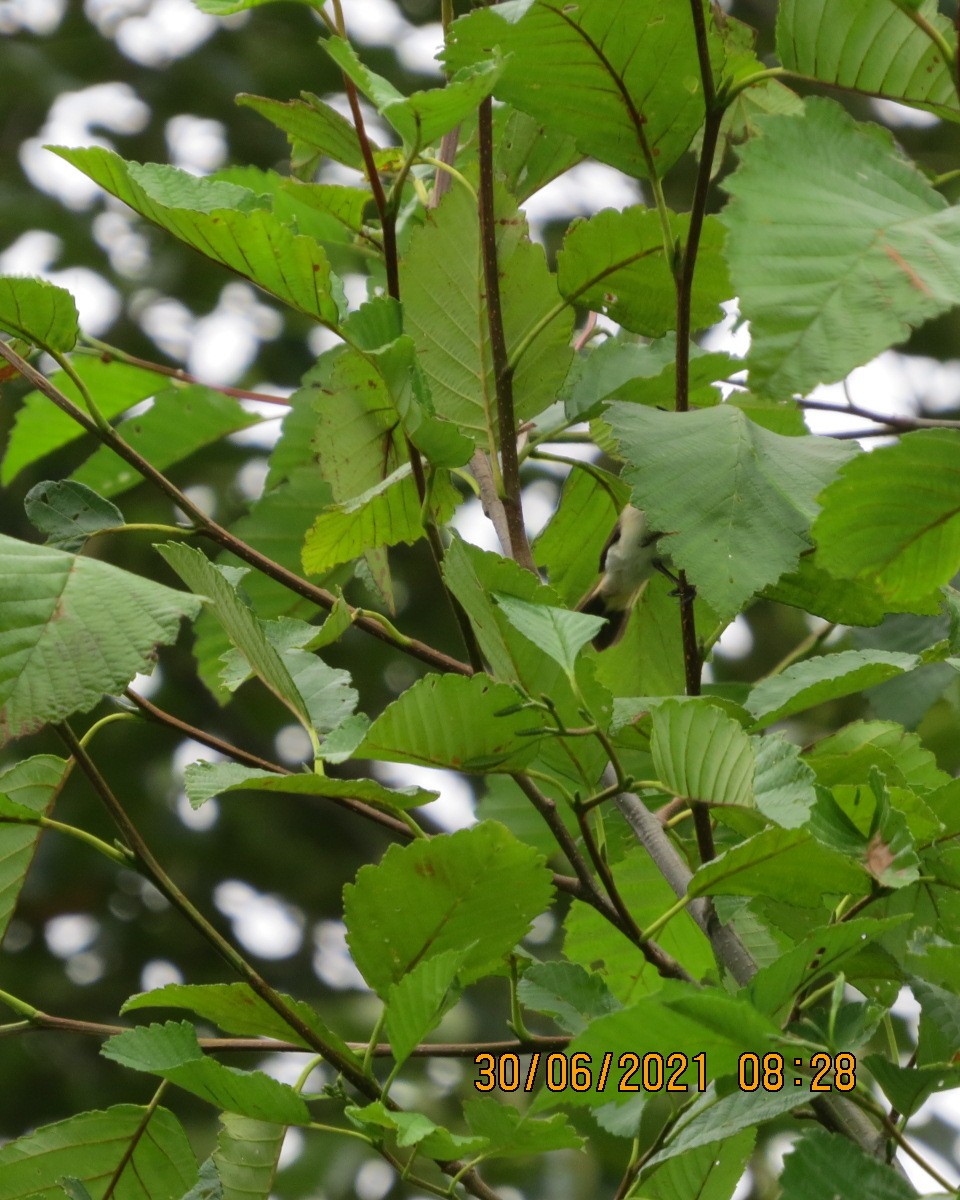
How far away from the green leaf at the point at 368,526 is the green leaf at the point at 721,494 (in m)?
0.18

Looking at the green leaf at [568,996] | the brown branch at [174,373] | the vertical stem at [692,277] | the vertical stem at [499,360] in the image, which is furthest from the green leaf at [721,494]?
the brown branch at [174,373]

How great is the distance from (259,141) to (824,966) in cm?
465

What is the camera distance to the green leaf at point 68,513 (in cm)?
102

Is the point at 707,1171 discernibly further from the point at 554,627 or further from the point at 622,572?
the point at 622,572

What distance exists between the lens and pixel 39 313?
3.19 ft

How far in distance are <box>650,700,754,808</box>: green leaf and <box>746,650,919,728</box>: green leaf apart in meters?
0.17

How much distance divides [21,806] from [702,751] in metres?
0.50

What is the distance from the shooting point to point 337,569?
153 cm

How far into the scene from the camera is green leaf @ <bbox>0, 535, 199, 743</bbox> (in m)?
0.76

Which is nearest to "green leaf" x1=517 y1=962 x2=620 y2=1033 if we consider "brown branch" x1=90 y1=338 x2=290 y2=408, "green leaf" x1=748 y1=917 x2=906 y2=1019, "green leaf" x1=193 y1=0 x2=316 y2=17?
"green leaf" x1=748 y1=917 x2=906 y2=1019

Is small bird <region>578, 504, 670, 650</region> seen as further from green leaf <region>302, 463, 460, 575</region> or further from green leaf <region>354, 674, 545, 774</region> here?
green leaf <region>354, 674, 545, 774</region>

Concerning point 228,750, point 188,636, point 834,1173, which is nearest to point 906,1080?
point 834,1173

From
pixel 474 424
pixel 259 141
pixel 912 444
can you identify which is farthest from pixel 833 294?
pixel 259 141

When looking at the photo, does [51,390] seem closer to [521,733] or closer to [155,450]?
[521,733]
